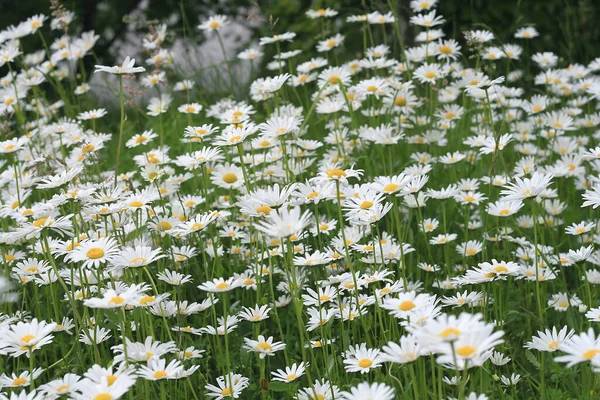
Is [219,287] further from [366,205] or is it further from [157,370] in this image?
[366,205]

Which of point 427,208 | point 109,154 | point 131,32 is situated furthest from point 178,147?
point 131,32

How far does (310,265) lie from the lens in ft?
7.41

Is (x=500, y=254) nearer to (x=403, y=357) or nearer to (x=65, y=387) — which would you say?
(x=403, y=357)

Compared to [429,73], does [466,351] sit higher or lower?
higher

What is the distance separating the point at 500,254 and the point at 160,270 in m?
1.26

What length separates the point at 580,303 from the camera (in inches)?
105

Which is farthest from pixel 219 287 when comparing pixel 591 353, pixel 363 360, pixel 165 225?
pixel 591 353

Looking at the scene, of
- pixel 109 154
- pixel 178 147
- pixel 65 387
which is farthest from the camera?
pixel 109 154

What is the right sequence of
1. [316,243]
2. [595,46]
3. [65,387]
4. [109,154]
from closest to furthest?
[65,387] < [316,243] < [109,154] < [595,46]

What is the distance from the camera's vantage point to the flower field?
1.97 metres

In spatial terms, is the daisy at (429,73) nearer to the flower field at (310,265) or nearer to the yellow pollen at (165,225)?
the flower field at (310,265)

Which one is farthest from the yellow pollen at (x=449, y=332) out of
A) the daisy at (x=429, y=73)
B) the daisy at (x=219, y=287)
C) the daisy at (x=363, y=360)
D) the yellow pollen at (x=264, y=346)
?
the daisy at (x=429, y=73)

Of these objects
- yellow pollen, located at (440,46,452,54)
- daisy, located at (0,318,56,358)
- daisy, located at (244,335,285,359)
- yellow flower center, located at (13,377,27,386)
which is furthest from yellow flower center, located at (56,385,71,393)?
yellow pollen, located at (440,46,452,54)

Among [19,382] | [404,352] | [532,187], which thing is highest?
[532,187]
